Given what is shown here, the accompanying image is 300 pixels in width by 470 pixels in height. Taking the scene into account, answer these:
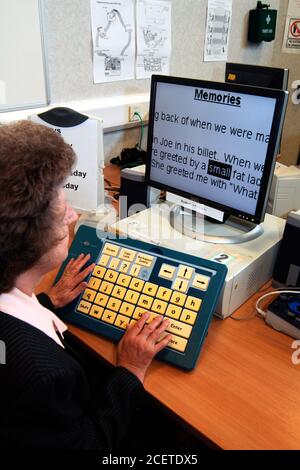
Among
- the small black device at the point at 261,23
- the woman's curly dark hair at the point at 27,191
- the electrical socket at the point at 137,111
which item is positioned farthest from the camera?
the small black device at the point at 261,23

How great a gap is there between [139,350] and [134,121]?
1.35m

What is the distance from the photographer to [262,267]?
0.93 m

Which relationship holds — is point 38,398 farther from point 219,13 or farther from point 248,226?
point 219,13

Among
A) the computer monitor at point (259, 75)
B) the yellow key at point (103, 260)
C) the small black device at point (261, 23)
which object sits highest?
the small black device at point (261, 23)

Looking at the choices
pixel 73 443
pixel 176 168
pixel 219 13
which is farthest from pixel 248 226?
pixel 219 13

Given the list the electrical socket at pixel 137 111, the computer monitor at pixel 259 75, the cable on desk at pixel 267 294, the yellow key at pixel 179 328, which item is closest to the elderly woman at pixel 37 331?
the yellow key at pixel 179 328

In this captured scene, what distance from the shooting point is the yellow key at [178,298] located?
0.78m

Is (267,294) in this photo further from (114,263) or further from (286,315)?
(114,263)

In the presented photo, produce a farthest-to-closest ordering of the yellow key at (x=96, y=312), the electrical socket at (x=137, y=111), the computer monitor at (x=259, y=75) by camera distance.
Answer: the electrical socket at (x=137, y=111)
the computer monitor at (x=259, y=75)
the yellow key at (x=96, y=312)

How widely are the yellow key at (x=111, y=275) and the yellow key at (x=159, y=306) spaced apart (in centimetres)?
12

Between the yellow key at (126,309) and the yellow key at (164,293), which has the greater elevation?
the yellow key at (164,293)

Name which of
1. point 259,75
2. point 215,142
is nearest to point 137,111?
point 259,75

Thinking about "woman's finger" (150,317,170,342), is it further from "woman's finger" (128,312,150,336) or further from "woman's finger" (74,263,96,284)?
"woman's finger" (74,263,96,284)

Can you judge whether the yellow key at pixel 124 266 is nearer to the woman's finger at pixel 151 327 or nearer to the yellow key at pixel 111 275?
the yellow key at pixel 111 275
